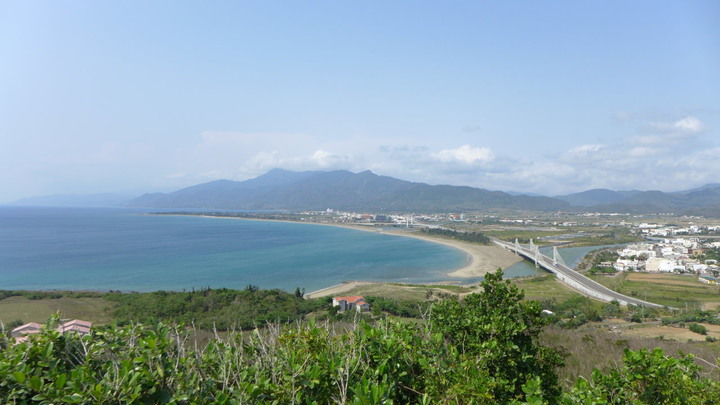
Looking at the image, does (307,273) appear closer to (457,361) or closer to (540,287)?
(540,287)

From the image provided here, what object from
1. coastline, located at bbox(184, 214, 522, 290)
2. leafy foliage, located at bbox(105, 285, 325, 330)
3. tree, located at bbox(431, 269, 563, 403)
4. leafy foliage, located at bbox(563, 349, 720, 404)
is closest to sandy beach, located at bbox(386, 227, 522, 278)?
coastline, located at bbox(184, 214, 522, 290)

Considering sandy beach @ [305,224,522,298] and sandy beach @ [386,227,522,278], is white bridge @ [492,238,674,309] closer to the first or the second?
sandy beach @ [386,227,522,278]

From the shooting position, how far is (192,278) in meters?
32.2

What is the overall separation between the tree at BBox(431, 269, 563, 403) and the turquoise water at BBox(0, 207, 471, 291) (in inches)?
1055

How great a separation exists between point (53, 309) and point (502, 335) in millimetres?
23858

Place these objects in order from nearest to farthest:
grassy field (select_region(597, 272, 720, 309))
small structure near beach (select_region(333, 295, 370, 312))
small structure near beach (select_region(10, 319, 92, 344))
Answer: small structure near beach (select_region(10, 319, 92, 344)), small structure near beach (select_region(333, 295, 370, 312)), grassy field (select_region(597, 272, 720, 309))

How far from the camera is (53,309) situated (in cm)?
1872

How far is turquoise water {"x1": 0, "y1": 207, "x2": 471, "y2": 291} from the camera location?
31.0 m

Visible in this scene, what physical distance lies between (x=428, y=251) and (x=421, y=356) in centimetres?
4853

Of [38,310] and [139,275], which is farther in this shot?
[139,275]

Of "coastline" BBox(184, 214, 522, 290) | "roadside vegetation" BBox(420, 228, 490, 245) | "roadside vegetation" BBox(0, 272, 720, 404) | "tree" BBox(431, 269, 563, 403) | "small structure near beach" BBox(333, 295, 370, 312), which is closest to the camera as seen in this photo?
Result: "roadside vegetation" BBox(0, 272, 720, 404)

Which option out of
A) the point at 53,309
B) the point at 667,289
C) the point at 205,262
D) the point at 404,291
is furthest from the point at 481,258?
the point at 53,309

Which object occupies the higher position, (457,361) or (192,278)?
(457,361)

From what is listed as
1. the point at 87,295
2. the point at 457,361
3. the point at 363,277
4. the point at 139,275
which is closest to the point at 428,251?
the point at 363,277
